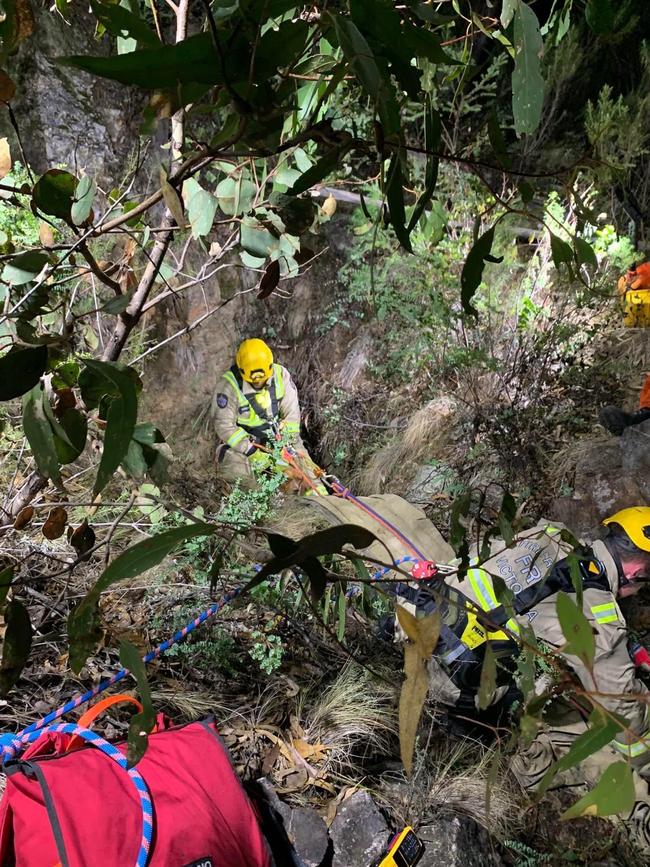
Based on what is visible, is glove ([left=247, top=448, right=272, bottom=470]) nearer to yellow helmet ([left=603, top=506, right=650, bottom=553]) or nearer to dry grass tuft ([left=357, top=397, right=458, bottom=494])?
dry grass tuft ([left=357, top=397, right=458, bottom=494])

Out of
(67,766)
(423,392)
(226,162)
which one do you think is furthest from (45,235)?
(423,392)

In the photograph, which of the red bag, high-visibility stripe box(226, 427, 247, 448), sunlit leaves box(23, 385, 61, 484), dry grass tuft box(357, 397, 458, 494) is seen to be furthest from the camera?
high-visibility stripe box(226, 427, 247, 448)

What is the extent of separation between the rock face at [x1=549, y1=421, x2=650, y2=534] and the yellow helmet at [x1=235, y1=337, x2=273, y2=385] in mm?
2454

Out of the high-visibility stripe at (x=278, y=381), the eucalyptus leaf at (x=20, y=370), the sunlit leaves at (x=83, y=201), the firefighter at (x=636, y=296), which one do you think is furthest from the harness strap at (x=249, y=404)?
the eucalyptus leaf at (x=20, y=370)

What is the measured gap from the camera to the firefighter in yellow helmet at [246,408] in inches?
195

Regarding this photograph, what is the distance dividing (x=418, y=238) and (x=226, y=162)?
12.2 feet

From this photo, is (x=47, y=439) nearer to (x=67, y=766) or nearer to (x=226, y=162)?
(x=226, y=162)

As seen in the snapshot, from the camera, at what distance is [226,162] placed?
1212 millimetres

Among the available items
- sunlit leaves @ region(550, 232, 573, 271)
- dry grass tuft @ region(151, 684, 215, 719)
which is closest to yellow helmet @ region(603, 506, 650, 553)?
dry grass tuft @ region(151, 684, 215, 719)

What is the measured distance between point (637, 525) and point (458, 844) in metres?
1.48

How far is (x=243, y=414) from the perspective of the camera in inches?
198

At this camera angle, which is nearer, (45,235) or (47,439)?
(47,439)

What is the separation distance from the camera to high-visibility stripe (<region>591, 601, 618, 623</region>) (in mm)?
2602

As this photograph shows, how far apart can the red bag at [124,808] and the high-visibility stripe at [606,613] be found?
1.63 m
